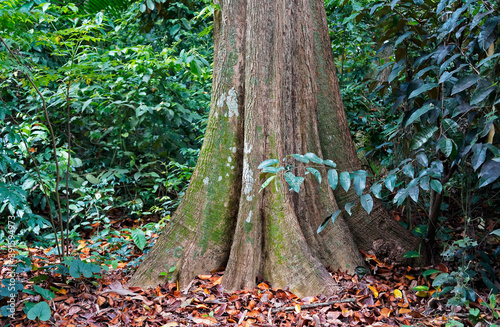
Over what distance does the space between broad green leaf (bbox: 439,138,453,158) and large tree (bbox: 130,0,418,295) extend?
1.12m

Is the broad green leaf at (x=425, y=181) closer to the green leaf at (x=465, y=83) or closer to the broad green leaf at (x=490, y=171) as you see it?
the broad green leaf at (x=490, y=171)

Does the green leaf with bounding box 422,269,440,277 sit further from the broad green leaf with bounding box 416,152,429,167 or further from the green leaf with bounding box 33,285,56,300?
the green leaf with bounding box 33,285,56,300

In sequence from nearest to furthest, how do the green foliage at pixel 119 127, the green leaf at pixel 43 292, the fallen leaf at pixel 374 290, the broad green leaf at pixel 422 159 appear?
the broad green leaf at pixel 422 159 → the green leaf at pixel 43 292 → the fallen leaf at pixel 374 290 → the green foliage at pixel 119 127

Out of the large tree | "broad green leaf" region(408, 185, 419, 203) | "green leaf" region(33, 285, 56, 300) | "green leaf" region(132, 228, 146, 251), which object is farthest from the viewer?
"green leaf" region(132, 228, 146, 251)

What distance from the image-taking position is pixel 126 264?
3537mm

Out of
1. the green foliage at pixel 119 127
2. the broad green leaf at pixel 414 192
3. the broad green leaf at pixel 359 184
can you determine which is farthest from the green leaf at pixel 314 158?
the green foliage at pixel 119 127

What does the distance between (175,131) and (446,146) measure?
384cm

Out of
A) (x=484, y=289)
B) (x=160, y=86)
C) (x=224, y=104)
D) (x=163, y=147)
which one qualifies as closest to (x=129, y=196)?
(x=163, y=147)

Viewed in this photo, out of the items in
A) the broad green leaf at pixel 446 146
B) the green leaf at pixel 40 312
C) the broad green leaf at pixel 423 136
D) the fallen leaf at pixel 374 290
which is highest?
the broad green leaf at pixel 423 136

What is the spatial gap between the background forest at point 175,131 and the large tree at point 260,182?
→ 0.40 meters

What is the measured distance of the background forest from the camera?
7.64 ft

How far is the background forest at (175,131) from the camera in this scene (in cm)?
233

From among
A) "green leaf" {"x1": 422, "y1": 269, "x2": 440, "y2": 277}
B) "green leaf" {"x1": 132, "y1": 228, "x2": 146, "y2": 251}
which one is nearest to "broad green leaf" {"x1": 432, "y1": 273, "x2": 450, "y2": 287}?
"green leaf" {"x1": 422, "y1": 269, "x2": 440, "y2": 277}

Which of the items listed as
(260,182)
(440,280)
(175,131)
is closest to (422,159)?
(440,280)
